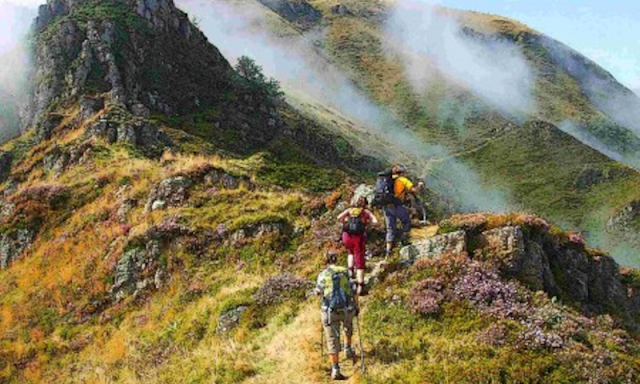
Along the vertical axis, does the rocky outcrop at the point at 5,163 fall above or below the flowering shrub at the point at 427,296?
above

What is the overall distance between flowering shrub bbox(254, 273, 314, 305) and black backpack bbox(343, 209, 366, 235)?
3.36 metres

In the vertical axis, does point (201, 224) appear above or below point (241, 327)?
above

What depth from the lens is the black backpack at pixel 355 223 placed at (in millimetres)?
17344

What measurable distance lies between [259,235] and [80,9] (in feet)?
175

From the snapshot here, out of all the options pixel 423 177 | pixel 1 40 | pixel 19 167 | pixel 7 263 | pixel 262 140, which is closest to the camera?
pixel 7 263

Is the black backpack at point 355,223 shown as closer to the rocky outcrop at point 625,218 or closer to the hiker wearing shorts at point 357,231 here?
the hiker wearing shorts at point 357,231

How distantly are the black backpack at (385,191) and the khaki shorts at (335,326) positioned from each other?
5.90 metres

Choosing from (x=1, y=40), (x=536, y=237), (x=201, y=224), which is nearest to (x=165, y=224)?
(x=201, y=224)

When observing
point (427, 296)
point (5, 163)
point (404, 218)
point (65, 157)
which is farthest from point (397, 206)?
point (5, 163)

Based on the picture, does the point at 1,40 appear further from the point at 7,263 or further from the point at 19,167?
the point at 7,263

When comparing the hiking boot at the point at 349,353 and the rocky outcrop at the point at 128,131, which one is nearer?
the hiking boot at the point at 349,353

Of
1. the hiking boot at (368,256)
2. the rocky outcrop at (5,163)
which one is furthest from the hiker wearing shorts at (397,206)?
the rocky outcrop at (5,163)

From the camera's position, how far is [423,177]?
470 ft

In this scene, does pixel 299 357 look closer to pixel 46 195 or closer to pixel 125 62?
pixel 46 195
